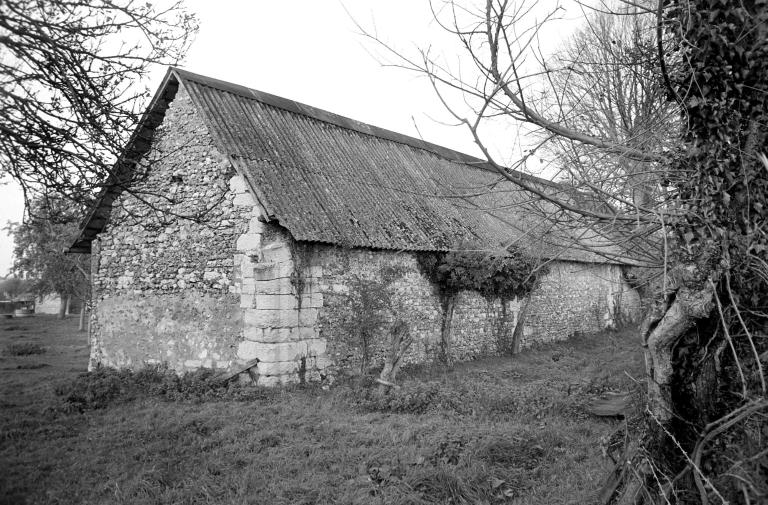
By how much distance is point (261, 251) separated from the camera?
939 centimetres

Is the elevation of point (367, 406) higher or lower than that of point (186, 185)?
lower

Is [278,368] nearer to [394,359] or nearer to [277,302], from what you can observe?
[277,302]

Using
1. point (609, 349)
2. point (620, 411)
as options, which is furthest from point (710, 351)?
point (609, 349)

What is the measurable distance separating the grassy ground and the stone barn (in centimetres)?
102

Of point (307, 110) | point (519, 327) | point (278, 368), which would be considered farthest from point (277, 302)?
point (519, 327)

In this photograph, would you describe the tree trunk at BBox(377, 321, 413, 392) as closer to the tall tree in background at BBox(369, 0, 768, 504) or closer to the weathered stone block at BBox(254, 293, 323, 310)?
the weathered stone block at BBox(254, 293, 323, 310)

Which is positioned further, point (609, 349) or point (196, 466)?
point (609, 349)

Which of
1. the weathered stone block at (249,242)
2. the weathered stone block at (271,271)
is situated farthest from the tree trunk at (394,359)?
the weathered stone block at (249,242)

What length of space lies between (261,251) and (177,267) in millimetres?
2218

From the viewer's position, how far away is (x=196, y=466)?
563 cm

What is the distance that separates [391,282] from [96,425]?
5.92m

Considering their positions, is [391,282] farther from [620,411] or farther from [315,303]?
[620,411]

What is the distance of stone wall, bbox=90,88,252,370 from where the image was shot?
9781 millimetres

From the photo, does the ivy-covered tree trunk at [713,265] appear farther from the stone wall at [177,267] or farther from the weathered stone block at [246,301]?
the stone wall at [177,267]
